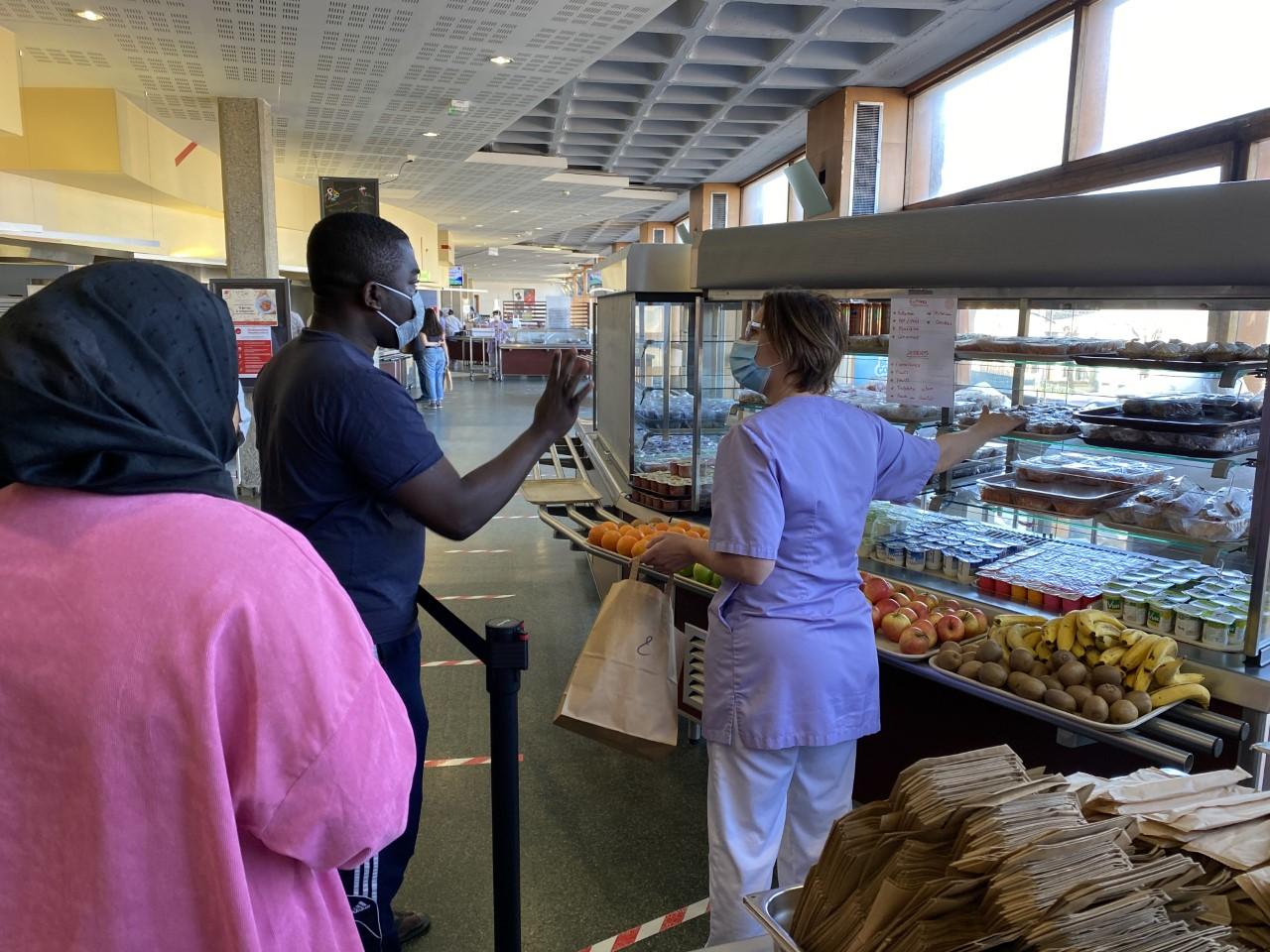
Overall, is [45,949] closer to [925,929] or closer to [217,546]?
[217,546]

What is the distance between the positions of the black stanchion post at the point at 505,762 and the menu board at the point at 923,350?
168 cm

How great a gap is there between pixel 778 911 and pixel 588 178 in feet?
50.0

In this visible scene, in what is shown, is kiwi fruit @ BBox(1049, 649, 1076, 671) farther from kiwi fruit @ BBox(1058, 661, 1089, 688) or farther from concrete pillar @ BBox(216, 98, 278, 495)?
concrete pillar @ BBox(216, 98, 278, 495)

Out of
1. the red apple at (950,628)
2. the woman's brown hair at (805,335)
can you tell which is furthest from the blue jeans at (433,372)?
the woman's brown hair at (805,335)

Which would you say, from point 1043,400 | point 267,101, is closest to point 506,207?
point 267,101

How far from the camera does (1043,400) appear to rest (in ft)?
9.93

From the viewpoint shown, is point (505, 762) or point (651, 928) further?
point (651, 928)

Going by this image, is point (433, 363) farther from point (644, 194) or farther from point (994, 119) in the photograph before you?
point (994, 119)

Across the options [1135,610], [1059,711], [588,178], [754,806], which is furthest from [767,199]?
[754,806]

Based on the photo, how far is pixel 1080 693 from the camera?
83.4 inches

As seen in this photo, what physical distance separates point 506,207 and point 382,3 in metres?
12.2

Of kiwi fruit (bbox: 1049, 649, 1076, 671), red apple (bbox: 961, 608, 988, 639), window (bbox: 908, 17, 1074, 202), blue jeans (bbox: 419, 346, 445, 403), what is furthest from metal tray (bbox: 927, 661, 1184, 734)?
blue jeans (bbox: 419, 346, 445, 403)

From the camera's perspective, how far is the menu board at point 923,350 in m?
2.80

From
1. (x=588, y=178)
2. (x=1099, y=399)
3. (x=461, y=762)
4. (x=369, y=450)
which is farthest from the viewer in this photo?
(x=588, y=178)
